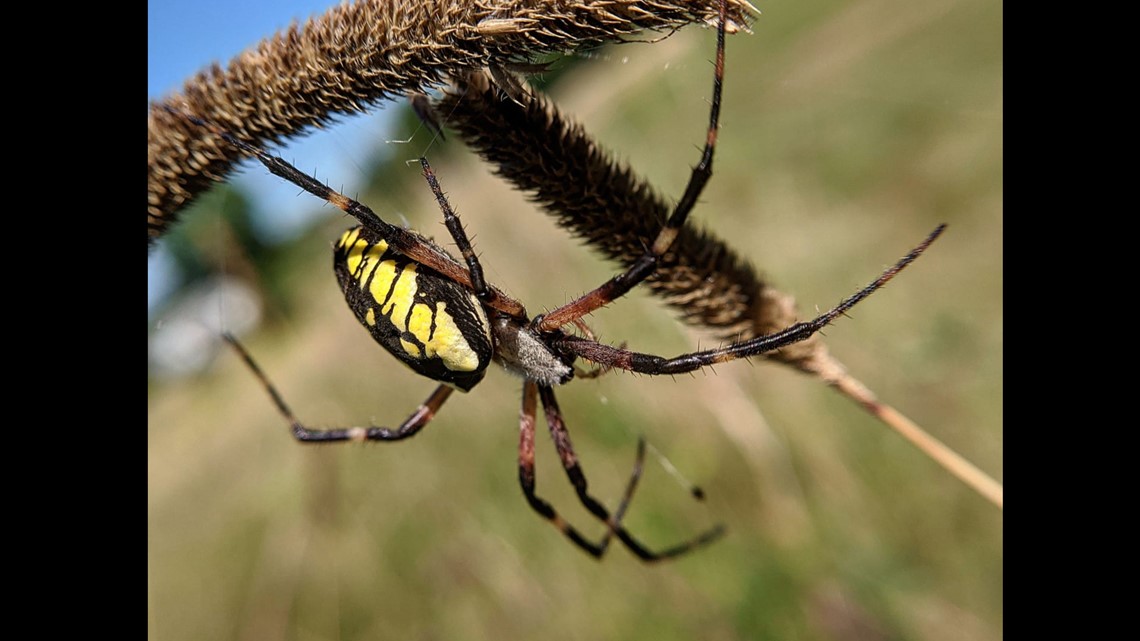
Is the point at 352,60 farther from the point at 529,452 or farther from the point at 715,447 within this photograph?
the point at 715,447

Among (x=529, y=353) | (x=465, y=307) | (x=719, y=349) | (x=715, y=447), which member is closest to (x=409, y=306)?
(x=465, y=307)

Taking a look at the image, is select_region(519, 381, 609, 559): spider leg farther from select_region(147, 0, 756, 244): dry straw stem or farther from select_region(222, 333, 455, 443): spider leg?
select_region(147, 0, 756, 244): dry straw stem

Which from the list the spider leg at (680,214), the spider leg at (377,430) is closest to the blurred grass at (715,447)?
the spider leg at (680,214)

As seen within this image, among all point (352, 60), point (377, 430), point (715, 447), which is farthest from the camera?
point (715, 447)

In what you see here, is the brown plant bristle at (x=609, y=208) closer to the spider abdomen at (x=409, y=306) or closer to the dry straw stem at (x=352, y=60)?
the dry straw stem at (x=352, y=60)

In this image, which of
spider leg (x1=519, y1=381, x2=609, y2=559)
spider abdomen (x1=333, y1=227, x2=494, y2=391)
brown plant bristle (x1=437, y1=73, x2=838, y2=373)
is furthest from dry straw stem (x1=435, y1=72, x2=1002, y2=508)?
spider leg (x1=519, y1=381, x2=609, y2=559)

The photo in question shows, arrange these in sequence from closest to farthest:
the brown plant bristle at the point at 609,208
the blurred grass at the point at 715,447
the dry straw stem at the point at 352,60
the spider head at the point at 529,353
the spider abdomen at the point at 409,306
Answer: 1. the dry straw stem at the point at 352,60
2. the brown plant bristle at the point at 609,208
3. the spider abdomen at the point at 409,306
4. the spider head at the point at 529,353
5. the blurred grass at the point at 715,447
